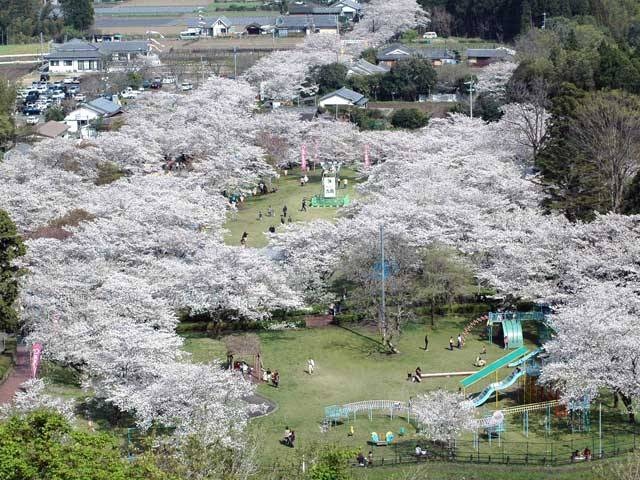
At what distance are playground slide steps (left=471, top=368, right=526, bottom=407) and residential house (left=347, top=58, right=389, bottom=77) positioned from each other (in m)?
45.3

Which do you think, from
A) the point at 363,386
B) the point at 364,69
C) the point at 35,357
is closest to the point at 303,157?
the point at 364,69

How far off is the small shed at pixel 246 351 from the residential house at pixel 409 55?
1937 inches

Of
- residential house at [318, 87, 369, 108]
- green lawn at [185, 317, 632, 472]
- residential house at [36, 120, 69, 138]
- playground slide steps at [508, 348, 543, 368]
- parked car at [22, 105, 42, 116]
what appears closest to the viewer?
green lawn at [185, 317, 632, 472]

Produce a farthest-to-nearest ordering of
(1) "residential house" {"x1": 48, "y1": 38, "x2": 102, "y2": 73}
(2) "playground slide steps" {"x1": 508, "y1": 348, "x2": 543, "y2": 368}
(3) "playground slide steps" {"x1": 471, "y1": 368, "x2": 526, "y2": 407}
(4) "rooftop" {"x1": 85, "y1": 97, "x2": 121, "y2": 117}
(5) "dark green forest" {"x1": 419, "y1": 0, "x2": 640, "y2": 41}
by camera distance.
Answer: (1) "residential house" {"x1": 48, "y1": 38, "x2": 102, "y2": 73} < (5) "dark green forest" {"x1": 419, "y1": 0, "x2": 640, "y2": 41} < (4) "rooftop" {"x1": 85, "y1": 97, "x2": 121, "y2": 117} < (2) "playground slide steps" {"x1": 508, "y1": 348, "x2": 543, "y2": 368} < (3) "playground slide steps" {"x1": 471, "y1": 368, "x2": 526, "y2": 407}

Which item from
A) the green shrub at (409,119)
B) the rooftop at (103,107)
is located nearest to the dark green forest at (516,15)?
the green shrub at (409,119)

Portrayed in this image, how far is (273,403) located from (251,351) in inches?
83.4

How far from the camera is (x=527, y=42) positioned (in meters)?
73.9

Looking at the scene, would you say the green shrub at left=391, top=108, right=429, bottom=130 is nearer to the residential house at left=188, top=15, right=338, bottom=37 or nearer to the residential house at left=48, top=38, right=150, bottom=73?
the residential house at left=48, top=38, right=150, bottom=73

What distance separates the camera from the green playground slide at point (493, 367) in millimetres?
31016

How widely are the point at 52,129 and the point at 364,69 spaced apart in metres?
21.5

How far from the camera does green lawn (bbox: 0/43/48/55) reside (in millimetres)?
92863

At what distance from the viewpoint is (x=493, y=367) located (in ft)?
103

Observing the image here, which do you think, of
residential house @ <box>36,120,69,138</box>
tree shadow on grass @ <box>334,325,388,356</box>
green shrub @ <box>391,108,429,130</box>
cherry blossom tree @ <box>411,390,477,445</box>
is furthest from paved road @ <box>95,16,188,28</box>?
cherry blossom tree @ <box>411,390,477,445</box>

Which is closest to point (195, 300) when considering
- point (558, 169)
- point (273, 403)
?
point (273, 403)
